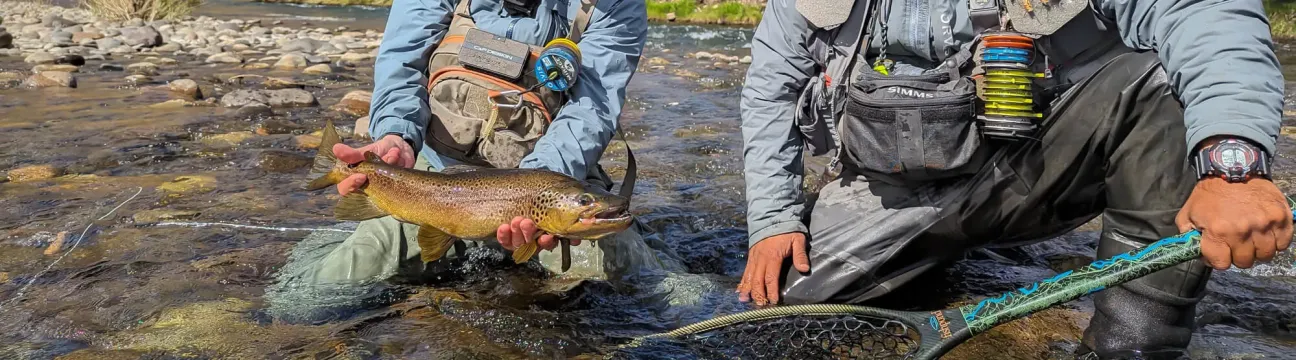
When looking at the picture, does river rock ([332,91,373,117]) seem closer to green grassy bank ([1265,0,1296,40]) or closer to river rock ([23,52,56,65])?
river rock ([23,52,56,65])

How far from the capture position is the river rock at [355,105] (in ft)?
30.3

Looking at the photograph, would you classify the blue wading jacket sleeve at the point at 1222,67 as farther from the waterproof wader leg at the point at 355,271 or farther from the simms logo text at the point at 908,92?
the waterproof wader leg at the point at 355,271

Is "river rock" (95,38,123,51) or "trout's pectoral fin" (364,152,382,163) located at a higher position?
"trout's pectoral fin" (364,152,382,163)

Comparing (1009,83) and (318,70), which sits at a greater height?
(1009,83)


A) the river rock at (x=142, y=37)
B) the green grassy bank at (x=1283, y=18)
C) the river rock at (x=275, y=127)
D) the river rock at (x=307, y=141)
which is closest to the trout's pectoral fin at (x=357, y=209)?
the river rock at (x=307, y=141)

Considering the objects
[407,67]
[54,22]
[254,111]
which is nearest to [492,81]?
[407,67]

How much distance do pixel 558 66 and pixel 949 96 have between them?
5.09 feet

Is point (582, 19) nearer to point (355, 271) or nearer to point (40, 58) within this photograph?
point (355, 271)

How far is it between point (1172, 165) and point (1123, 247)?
1.02 ft

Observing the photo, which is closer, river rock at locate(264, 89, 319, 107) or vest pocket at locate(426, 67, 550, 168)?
vest pocket at locate(426, 67, 550, 168)

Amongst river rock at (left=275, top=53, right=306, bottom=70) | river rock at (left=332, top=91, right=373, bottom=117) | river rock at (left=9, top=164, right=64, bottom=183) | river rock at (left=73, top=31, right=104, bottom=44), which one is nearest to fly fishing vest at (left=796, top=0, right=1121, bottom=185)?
river rock at (left=9, top=164, right=64, bottom=183)

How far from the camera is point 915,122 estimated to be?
333cm

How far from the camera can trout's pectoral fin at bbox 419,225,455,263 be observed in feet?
11.5

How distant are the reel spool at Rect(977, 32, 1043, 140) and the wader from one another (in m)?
0.08
